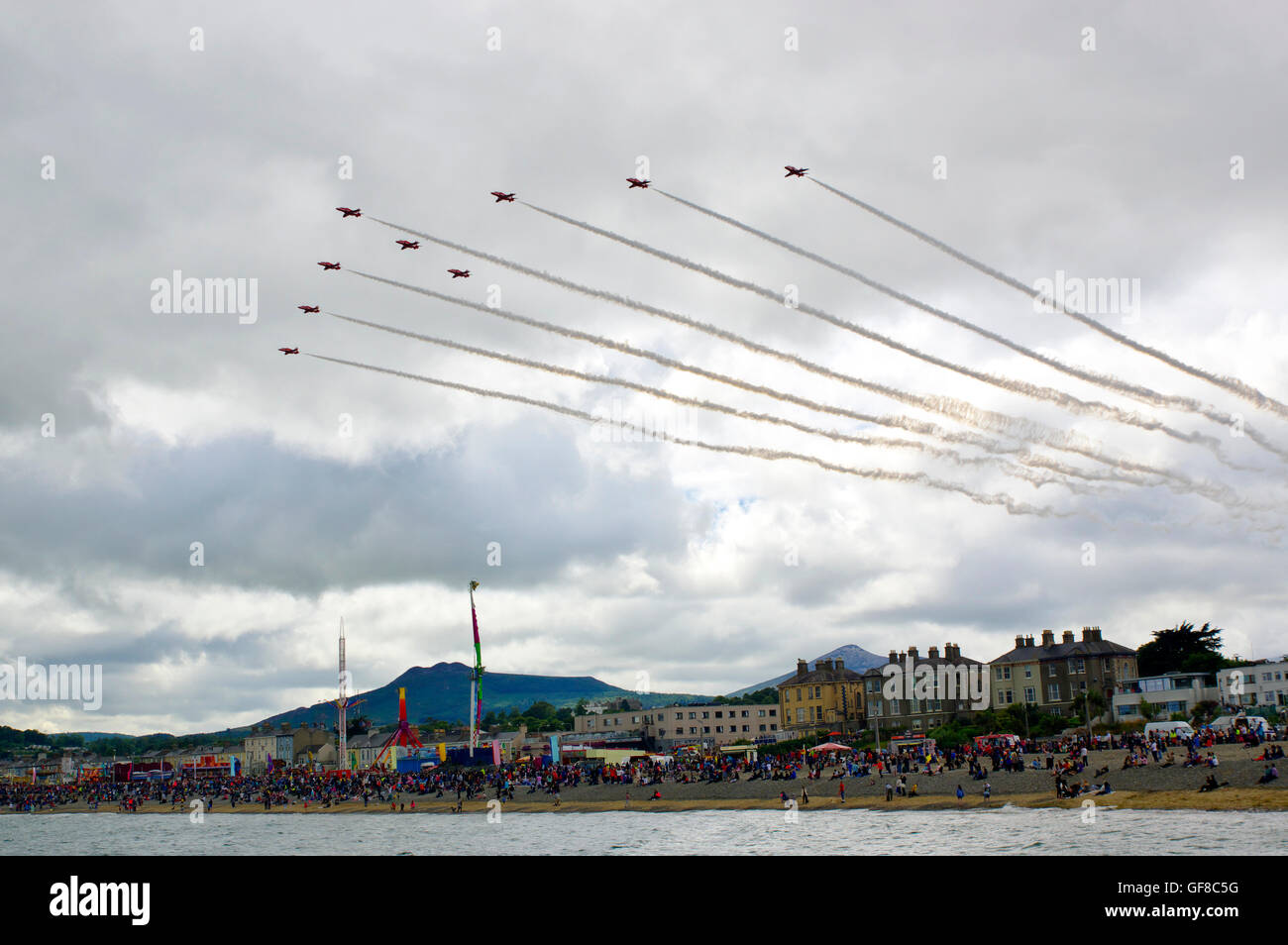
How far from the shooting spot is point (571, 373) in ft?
214

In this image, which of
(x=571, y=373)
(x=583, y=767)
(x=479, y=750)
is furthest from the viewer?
(x=479, y=750)

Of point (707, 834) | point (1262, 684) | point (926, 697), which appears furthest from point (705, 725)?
point (707, 834)

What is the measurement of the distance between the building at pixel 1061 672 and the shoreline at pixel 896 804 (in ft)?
185

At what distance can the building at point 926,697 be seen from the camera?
136875 millimetres

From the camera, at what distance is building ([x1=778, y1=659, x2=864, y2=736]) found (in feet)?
490

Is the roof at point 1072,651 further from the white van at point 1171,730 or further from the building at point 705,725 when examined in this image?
the building at point 705,725

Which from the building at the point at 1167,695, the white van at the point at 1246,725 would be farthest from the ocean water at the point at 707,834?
the building at the point at 1167,695

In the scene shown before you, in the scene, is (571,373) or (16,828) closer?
(571,373)

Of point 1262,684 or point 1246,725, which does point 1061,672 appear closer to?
point 1262,684
